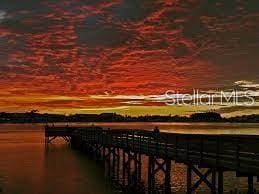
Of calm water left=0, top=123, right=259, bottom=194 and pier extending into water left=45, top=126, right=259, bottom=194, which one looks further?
calm water left=0, top=123, right=259, bottom=194

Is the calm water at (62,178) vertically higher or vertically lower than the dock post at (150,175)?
lower

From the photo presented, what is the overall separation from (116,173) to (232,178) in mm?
10050

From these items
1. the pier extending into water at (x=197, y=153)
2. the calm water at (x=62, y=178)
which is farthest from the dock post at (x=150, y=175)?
the calm water at (x=62, y=178)

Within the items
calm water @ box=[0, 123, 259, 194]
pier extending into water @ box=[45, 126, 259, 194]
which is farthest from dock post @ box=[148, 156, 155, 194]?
calm water @ box=[0, 123, 259, 194]

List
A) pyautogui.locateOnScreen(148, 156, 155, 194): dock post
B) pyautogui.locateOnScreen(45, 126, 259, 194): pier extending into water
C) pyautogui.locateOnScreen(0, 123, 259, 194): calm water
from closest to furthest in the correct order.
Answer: pyautogui.locateOnScreen(45, 126, 259, 194): pier extending into water, pyautogui.locateOnScreen(148, 156, 155, 194): dock post, pyautogui.locateOnScreen(0, 123, 259, 194): calm water

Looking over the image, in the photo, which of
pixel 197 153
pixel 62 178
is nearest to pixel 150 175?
pixel 197 153

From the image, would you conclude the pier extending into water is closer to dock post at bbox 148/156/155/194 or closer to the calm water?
dock post at bbox 148/156/155/194

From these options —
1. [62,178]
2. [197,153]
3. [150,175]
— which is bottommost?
[62,178]

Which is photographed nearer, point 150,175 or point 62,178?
point 150,175

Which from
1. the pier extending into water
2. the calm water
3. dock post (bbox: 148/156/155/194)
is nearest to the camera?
the pier extending into water

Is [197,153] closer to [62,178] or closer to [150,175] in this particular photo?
[150,175]

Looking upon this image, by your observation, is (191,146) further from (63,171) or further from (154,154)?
(63,171)

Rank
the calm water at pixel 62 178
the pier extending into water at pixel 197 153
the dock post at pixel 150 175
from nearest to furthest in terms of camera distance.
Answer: the pier extending into water at pixel 197 153 < the dock post at pixel 150 175 < the calm water at pixel 62 178

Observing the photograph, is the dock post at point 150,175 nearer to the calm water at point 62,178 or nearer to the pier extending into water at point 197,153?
the pier extending into water at point 197,153
